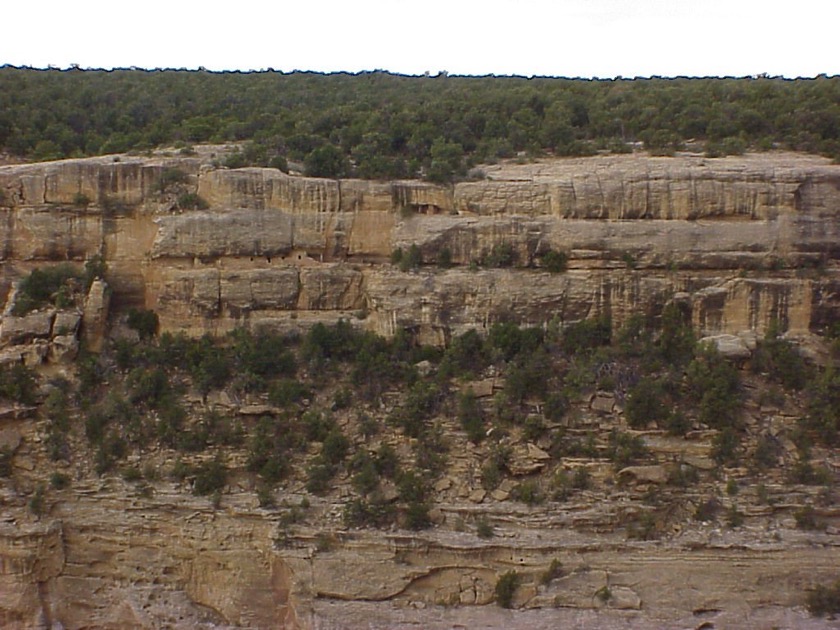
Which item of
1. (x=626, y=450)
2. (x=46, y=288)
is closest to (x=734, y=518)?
(x=626, y=450)

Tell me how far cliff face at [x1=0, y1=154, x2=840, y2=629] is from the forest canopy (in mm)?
1274

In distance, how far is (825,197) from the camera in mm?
19203

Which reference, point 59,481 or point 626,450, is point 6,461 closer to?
point 59,481

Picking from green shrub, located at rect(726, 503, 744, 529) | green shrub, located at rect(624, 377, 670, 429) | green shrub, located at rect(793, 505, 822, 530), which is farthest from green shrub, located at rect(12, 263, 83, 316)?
green shrub, located at rect(793, 505, 822, 530)

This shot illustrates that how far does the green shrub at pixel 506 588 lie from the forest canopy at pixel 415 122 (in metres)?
8.97

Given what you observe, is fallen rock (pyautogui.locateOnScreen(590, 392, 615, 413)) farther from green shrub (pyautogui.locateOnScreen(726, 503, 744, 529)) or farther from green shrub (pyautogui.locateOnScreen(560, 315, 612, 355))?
green shrub (pyautogui.locateOnScreen(726, 503, 744, 529))

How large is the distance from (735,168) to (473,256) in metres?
5.98

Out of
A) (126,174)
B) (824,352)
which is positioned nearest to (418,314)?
(126,174)

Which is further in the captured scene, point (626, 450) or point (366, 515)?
point (626, 450)

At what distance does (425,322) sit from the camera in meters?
19.8

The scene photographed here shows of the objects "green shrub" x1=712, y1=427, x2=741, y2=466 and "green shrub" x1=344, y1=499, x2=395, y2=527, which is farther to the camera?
"green shrub" x1=712, y1=427, x2=741, y2=466

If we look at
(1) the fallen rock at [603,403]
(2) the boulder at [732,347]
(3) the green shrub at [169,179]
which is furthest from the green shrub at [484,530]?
(3) the green shrub at [169,179]

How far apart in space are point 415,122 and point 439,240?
5.04 m

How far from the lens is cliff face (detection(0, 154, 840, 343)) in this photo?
19297 millimetres
